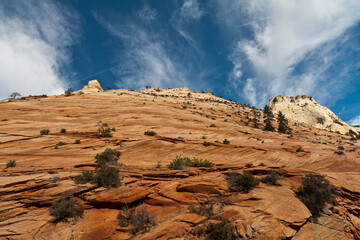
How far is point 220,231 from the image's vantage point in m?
6.27

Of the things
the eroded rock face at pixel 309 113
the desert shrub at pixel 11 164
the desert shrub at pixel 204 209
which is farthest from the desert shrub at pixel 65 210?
the eroded rock face at pixel 309 113

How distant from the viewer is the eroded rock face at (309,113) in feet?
254

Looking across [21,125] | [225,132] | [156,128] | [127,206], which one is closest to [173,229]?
[127,206]

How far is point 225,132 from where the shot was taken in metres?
24.9

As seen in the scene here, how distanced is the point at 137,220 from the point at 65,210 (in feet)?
10.1

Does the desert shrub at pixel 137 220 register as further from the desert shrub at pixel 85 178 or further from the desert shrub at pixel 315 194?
the desert shrub at pixel 315 194

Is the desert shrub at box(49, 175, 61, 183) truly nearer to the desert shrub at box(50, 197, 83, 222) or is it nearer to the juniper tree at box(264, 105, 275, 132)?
the desert shrub at box(50, 197, 83, 222)

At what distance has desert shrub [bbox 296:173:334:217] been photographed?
7.51 metres

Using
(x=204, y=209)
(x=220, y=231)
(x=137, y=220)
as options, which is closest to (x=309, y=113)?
(x=204, y=209)

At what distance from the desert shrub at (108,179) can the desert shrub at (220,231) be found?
4.90 metres

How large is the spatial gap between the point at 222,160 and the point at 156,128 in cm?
1110

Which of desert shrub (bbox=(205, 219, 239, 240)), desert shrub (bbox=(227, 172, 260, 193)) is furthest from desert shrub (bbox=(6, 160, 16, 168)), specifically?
desert shrub (bbox=(227, 172, 260, 193))

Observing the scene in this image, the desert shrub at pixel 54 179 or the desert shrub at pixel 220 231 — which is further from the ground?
the desert shrub at pixel 54 179

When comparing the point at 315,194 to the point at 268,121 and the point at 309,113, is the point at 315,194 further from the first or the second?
the point at 309,113
